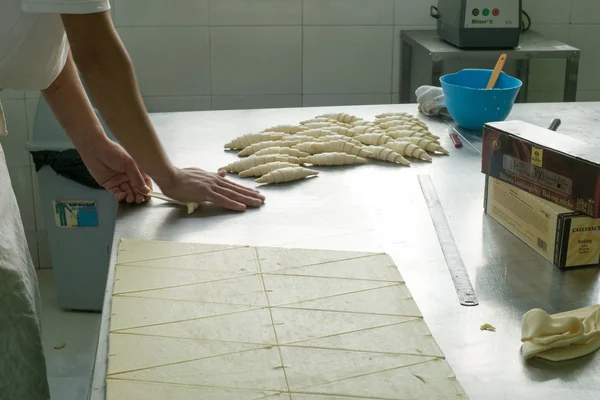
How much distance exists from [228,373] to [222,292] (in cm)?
25

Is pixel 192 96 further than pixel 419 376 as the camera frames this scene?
Yes

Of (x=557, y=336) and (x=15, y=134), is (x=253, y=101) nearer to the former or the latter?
(x=15, y=134)

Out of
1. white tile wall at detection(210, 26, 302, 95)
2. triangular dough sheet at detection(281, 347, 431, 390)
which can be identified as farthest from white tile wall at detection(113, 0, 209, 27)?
triangular dough sheet at detection(281, 347, 431, 390)

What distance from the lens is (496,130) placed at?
1530 millimetres

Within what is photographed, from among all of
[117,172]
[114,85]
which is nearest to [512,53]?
[117,172]

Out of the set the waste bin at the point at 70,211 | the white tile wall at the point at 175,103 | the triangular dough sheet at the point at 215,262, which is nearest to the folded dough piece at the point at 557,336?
the triangular dough sheet at the point at 215,262

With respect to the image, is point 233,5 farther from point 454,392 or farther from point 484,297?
point 454,392

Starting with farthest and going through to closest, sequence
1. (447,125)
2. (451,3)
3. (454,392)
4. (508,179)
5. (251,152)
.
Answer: (451,3), (447,125), (251,152), (508,179), (454,392)

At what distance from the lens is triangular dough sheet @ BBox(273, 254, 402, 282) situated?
133 cm

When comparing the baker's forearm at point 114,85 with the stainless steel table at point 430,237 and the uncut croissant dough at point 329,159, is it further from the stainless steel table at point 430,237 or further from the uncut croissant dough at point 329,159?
the uncut croissant dough at point 329,159

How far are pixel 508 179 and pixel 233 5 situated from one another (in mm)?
2221

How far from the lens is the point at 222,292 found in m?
1.27

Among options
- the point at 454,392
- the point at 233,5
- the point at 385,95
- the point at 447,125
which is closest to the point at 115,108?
the point at 454,392

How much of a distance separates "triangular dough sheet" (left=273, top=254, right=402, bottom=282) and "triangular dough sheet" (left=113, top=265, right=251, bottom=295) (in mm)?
114
